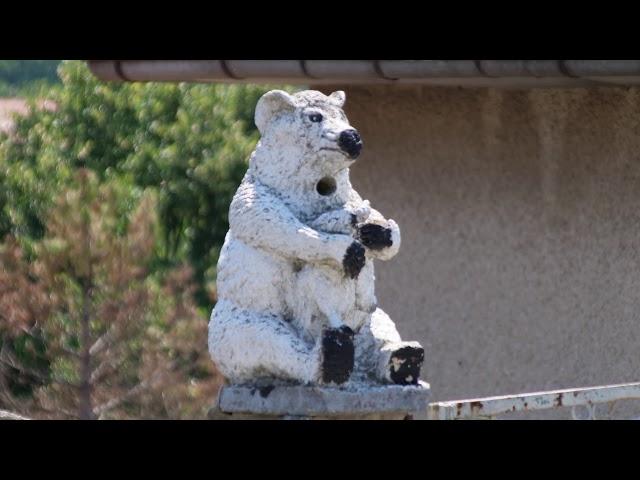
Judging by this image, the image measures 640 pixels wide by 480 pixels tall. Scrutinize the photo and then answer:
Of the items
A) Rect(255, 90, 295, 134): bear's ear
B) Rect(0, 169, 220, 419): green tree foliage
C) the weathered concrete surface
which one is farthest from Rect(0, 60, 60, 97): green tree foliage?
the weathered concrete surface

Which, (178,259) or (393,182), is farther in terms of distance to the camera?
(178,259)

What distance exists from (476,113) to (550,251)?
0.82 metres

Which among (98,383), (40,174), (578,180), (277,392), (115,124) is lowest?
(277,392)

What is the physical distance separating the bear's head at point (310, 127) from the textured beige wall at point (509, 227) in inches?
124

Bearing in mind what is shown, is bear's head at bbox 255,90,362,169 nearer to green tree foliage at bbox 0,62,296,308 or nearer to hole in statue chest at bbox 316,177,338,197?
hole in statue chest at bbox 316,177,338,197

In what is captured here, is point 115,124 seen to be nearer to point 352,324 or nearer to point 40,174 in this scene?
point 40,174

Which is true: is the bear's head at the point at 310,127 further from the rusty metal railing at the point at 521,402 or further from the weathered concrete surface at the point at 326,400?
the rusty metal railing at the point at 521,402

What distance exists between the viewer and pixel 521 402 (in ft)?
27.2

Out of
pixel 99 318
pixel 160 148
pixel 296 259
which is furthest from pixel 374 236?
pixel 160 148

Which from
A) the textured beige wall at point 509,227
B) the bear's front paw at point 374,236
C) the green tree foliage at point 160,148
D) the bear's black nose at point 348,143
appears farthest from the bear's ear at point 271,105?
the green tree foliage at point 160,148

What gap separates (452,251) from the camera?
479 inches

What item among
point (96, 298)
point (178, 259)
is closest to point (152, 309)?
point (96, 298)

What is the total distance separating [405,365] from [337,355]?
0.98 ft

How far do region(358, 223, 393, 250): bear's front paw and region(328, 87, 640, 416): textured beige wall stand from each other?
3.39m
